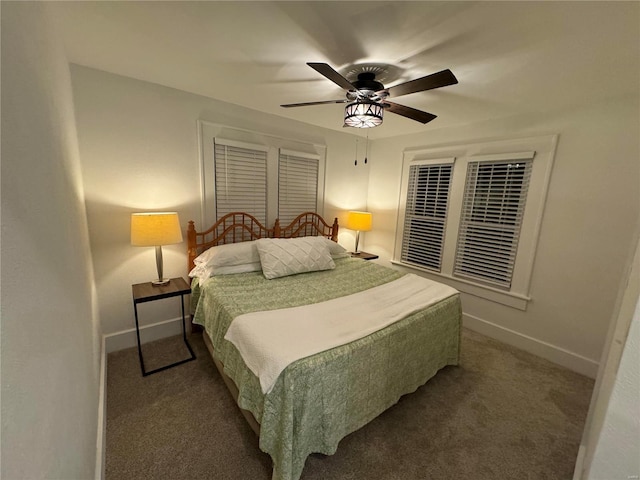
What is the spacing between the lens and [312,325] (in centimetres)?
166

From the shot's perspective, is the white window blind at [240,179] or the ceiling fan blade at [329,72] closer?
the ceiling fan blade at [329,72]

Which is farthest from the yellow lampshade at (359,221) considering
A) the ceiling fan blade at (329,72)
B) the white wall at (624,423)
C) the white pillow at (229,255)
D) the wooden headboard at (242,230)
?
the white wall at (624,423)

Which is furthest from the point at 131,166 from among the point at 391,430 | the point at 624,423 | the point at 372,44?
the point at 624,423

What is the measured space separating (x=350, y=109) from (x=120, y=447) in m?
2.64

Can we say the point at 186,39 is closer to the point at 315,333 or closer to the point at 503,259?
the point at 315,333

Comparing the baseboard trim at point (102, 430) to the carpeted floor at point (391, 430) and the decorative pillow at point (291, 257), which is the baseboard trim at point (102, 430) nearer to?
the carpeted floor at point (391, 430)

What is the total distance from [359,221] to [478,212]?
1.46 m

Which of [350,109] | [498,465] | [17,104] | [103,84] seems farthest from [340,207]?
[17,104]

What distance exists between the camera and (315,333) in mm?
1566

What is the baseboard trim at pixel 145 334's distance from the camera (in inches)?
95.2

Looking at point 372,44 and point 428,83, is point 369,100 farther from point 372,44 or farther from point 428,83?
point 428,83

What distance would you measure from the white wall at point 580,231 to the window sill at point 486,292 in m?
0.07

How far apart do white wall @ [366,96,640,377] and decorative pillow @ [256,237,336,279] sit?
2092 mm

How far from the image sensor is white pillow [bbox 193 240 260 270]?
8.03ft
